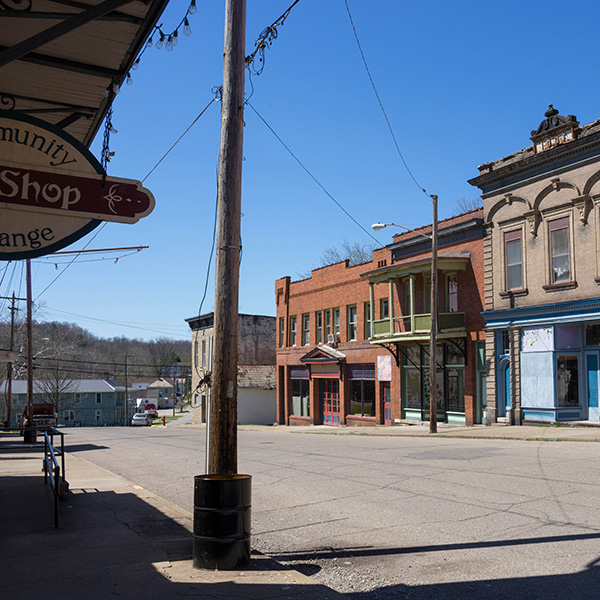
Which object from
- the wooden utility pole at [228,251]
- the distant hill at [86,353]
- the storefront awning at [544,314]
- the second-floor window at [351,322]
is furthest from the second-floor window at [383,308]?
the wooden utility pole at [228,251]

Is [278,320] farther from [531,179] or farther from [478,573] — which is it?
[478,573]

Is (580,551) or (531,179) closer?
(580,551)

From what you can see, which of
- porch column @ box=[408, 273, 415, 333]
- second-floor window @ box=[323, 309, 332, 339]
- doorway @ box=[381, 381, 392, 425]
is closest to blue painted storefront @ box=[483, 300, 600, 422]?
porch column @ box=[408, 273, 415, 333]

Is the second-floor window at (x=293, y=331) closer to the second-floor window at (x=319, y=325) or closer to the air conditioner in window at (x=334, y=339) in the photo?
the second-floor window at (x=319, y=325)

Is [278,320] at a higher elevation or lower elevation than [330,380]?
higher

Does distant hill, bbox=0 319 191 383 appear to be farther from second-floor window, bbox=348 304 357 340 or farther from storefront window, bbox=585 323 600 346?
storefront window, bbox=585 323 600 346

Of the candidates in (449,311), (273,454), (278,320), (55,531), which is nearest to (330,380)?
(278,320)

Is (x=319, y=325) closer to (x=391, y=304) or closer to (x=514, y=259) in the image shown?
(x=391, y=304)

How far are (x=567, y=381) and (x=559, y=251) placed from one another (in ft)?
15.1

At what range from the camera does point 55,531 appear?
8.28 m

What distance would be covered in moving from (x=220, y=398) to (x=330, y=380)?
3154 centimetres

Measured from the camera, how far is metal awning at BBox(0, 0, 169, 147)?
4.91 m

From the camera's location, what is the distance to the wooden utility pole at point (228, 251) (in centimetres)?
680

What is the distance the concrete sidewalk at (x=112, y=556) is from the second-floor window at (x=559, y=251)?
56.1 feet
